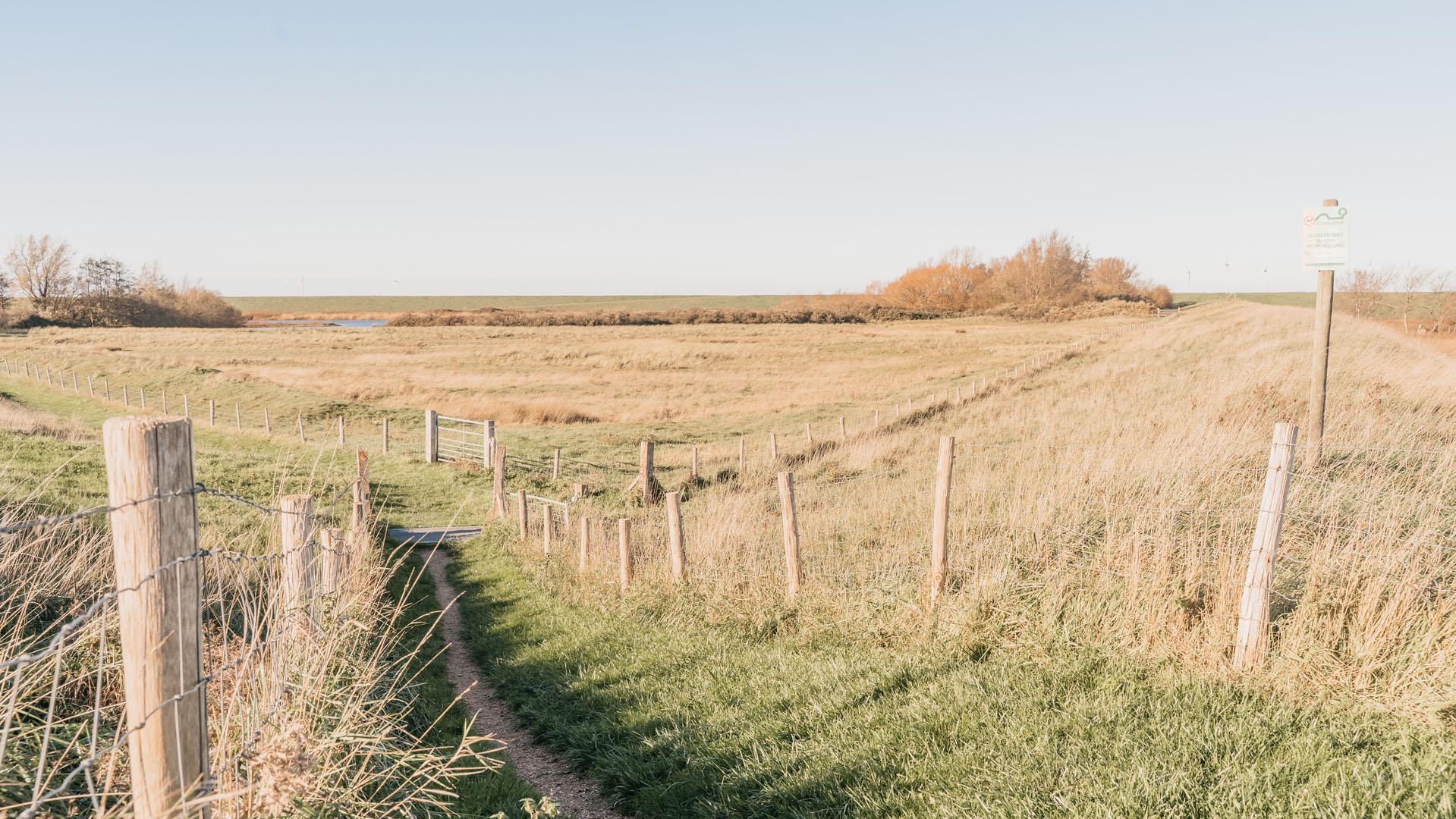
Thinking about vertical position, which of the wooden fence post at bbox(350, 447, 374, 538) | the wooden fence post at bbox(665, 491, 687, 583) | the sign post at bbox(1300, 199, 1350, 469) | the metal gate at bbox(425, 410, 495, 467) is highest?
the sign post at bbox(1300, 199, 1350, 469)

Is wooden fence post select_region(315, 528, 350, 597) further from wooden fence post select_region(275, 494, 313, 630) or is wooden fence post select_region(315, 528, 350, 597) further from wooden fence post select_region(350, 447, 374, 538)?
wooden fence post select_region(350, 447, 374, 538)

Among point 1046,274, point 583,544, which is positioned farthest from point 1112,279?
point 583,544

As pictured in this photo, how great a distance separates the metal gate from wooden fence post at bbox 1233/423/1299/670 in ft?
72.4

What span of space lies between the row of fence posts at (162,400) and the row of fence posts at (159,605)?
26390 mm

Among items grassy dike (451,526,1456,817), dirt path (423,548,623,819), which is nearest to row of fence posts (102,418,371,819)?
dirt path (423,548,623,819)

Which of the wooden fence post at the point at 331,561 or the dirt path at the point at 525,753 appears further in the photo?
the wooden fence post at the point at 331,561

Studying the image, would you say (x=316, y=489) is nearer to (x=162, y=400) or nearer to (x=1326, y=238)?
(x=1326, y=238)

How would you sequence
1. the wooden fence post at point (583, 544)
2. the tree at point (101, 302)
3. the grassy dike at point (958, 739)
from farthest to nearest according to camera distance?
the tree at point (101, 302)
the wooden fence post at point (583, 544)
the grassy dike at point (958, 739)

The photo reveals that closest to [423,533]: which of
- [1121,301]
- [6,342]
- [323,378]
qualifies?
[323,378]

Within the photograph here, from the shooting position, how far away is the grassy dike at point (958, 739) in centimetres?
392

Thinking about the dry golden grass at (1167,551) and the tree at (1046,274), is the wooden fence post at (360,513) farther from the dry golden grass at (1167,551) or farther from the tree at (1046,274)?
the tree at (1046,274)

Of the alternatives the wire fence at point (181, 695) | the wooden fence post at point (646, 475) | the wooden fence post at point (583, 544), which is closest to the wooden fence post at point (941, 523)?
the wire fence at point (181, 695)

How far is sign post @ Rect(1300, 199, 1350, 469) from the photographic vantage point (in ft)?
31.1

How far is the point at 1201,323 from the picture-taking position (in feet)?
174
